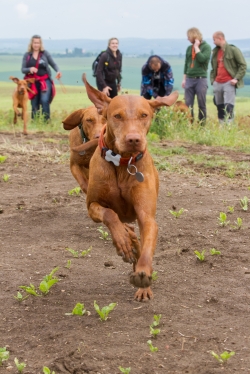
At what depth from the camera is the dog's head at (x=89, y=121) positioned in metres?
6.45

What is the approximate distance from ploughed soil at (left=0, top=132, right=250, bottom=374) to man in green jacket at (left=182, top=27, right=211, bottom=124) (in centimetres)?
524

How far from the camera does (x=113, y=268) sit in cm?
548

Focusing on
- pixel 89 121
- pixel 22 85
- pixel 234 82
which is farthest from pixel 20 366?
pixel 22 85

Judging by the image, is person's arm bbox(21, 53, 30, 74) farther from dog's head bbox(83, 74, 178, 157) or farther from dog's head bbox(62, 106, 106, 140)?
dog's head bbox(83, 74, 178, 157)

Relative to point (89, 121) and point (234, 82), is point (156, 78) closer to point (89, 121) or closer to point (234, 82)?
point (234, 82)

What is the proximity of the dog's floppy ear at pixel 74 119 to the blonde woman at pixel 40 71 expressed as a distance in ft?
24.4

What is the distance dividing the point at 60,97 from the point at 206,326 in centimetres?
1472

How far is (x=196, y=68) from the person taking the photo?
13289 mm

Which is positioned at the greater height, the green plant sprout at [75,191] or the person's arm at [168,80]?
the person's arm at [168,80]

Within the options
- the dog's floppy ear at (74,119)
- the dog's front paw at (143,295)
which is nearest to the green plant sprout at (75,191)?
the dog's floppy ear at (74,119)

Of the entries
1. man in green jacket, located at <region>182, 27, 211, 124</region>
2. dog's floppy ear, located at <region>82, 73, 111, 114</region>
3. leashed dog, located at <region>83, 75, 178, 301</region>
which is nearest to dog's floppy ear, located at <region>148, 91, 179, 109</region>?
leashed dog, located at <region>83, 75, 178, 301</region>

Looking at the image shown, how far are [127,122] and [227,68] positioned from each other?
9.00 meters

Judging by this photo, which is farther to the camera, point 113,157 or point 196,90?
point 196,90

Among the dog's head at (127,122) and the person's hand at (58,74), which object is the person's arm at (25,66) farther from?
the dog's head at (127,122)
